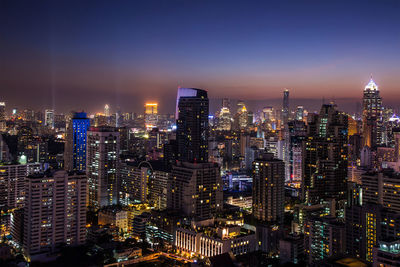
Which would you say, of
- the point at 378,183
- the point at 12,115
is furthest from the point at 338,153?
the point at 12,115

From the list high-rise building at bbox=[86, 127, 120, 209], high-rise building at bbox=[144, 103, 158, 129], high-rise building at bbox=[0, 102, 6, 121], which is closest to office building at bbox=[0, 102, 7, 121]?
high-rise building at bbox=[0, 102, 6, 121]

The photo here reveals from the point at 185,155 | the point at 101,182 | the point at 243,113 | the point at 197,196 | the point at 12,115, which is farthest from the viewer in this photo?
the point at 243,113

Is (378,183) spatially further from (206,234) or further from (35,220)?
(35,220)

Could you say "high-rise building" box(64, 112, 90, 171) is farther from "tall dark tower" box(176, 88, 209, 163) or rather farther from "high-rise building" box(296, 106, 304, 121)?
"high-rise building" box(296, 106, 304, 121)

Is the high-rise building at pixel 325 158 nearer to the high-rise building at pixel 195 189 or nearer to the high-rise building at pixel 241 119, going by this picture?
the high-rise building at pixel 195 189

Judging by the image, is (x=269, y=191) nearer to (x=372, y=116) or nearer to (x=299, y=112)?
(x=372, y=116)

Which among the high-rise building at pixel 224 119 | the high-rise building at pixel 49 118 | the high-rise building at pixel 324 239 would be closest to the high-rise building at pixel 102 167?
the high-rise building at pixel 324 239

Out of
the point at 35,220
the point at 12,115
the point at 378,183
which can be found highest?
the point at 12,115
